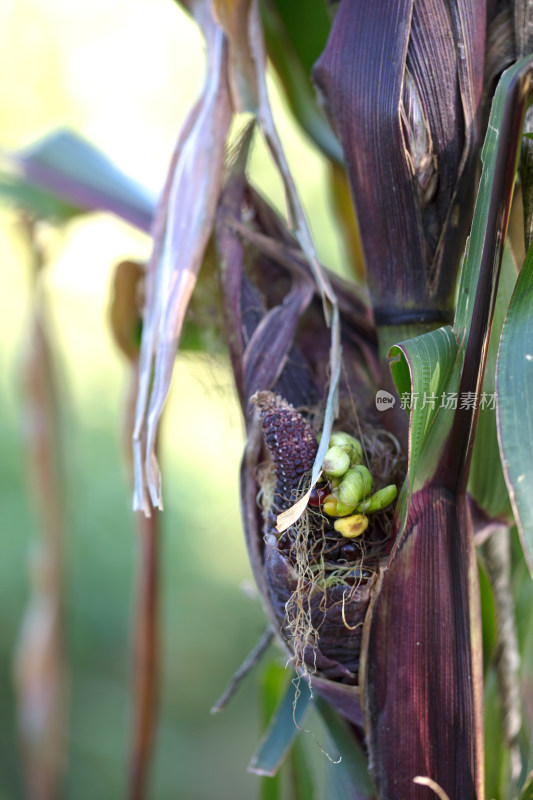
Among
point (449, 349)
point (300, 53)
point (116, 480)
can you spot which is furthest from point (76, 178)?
point (116, 480)

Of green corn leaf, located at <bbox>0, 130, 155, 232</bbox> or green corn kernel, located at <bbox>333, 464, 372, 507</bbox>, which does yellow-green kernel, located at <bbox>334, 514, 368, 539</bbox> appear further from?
green corn leaf, located at <bbox>0, 130, 155, 232</bbox>

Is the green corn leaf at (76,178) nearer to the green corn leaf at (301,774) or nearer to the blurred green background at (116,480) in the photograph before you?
the green corn leaf at (301,774)

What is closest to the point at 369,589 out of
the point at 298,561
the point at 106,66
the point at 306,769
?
the point at 298,561

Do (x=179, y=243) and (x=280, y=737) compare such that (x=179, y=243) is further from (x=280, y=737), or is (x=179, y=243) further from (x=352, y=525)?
(x=280, y=737)

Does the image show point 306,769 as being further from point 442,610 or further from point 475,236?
point 475,236

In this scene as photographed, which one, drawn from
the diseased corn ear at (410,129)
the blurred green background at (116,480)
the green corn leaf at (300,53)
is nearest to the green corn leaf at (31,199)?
the green corn leaf at (300,53)

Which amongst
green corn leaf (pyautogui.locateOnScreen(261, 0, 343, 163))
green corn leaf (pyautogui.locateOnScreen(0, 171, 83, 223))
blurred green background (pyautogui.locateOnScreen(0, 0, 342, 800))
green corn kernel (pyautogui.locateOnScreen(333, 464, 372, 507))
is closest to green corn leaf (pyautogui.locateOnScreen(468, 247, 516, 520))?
green corn kernel (pyautogui.locateOnScreen(333, 464, 372, 507))
